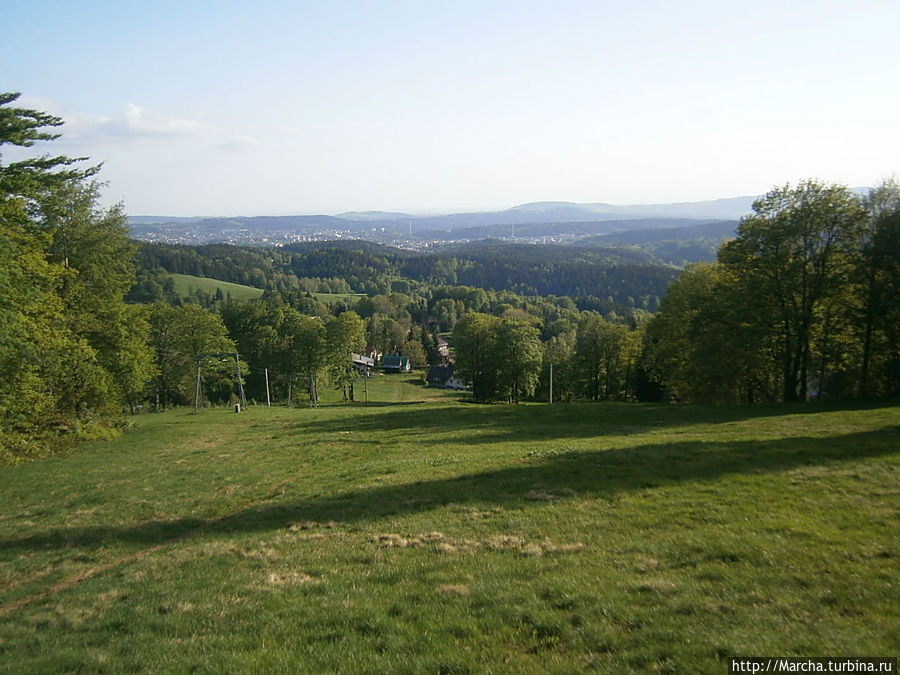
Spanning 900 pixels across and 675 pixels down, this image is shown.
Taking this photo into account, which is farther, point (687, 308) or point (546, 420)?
point (687, 308)

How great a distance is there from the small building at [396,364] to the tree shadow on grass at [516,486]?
113465mm

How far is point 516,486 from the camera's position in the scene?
54.9ft

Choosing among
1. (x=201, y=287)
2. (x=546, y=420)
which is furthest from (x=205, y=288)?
(x=546, y=420)

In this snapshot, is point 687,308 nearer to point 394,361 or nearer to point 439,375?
point 439,375

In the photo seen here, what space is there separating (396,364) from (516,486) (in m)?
118

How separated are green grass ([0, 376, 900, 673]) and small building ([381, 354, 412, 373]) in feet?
354

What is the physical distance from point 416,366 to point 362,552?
12001 centimetres

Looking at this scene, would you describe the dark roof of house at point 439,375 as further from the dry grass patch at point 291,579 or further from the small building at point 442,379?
the dry grass patch at point 291,579

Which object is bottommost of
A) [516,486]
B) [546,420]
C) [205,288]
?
[205,288]

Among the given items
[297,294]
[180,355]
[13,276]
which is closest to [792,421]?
[13,276]

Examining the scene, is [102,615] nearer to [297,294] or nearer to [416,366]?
[416,366]

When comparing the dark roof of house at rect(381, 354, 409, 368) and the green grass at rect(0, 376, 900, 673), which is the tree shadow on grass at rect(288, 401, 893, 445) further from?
the dark roof of house at rect(381, 354, 409, 368)

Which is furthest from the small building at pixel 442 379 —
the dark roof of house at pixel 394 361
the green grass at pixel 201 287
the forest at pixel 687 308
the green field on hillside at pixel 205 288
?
the green grass at pixel 201 287

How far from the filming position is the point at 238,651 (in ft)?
24.7
